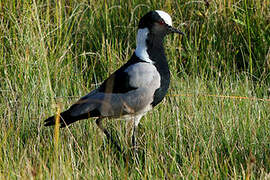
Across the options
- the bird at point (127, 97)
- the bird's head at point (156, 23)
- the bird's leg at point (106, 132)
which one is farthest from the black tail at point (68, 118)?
the bird's head at point (156, 23)

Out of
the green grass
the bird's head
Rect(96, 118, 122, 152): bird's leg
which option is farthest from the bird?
the bird's head

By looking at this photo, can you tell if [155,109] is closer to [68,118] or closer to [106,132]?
[106,132]

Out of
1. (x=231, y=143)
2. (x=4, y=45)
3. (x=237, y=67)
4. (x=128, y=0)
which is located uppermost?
(x=128, y=0)

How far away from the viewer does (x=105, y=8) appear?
4.88m

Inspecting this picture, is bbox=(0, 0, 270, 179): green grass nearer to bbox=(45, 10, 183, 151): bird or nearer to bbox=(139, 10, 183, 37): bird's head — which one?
bbox=(45, 10, 183, 151): bird

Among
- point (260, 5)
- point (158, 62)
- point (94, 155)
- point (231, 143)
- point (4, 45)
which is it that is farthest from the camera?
point (260, 5)

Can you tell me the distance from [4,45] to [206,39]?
1812 mm

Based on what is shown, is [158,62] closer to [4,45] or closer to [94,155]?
[94,155]

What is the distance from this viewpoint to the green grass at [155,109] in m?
2.87

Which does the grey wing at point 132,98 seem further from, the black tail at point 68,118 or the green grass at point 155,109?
the green grass at point 155,109

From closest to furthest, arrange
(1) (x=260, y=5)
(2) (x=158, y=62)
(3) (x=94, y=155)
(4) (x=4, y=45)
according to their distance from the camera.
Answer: (3) (x=94, y=155)
(2) (x=158, y=62)
(4) (x=4, y=45)
(1) (x=260, y=5)

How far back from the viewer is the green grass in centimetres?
287

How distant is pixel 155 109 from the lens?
3.68 metres

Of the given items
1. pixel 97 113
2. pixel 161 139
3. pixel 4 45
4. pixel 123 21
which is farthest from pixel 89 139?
pixel 123 21
